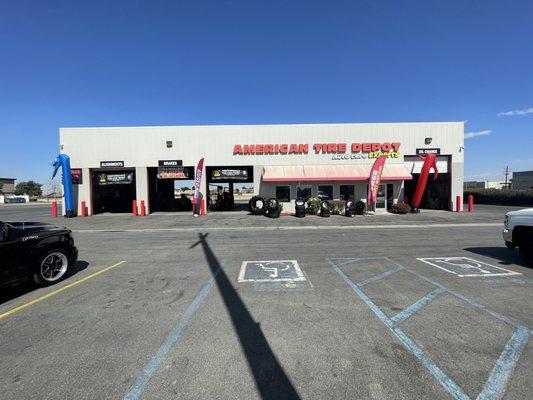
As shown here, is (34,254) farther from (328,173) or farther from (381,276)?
(328,173)

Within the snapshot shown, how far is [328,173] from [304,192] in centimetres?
227

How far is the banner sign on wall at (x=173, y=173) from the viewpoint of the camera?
2555 centimetres

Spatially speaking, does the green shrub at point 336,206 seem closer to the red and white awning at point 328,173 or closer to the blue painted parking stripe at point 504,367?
the red and white awning at point 328,173

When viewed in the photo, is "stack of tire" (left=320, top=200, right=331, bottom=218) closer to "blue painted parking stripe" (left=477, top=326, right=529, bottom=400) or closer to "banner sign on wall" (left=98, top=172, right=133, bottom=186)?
"banner sign on wall" (left=98, top=172, right=133, bottom=186)

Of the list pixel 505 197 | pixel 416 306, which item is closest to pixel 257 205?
pixel 416 306

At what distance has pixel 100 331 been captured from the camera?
4.45m

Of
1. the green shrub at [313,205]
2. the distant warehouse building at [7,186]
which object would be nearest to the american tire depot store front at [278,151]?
the green shrub at [313,205]

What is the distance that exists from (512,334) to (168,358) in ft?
14.0

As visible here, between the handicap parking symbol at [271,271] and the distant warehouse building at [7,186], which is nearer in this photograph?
the handicap parking symbol at [271,271]

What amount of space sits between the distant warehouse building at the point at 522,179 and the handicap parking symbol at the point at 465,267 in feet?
310

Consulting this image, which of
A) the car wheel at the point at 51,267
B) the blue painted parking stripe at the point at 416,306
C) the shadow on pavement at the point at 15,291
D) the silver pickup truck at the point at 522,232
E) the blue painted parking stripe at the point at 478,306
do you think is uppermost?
the silver pickup truck at the point at 522,232

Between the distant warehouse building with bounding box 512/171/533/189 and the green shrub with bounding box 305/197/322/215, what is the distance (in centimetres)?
8440

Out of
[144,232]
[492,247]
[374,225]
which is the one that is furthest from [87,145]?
[492,247]

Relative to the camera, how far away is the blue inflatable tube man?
79.8 feet
